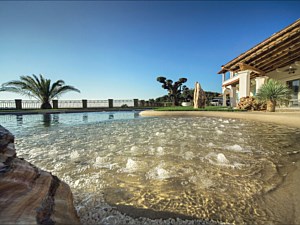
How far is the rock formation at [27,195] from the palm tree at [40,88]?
23531mm

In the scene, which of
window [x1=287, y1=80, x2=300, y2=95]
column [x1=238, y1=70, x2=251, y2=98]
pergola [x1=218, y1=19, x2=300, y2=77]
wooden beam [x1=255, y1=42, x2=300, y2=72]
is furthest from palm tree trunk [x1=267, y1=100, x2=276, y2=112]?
window [x1=287, y1=80, x2=300, y2=95]

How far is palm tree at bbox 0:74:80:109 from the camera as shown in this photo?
1899 cm

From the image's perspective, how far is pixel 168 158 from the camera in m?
2.70

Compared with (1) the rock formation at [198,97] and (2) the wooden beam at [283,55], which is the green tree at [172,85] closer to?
(1) the rock formation at [198,97]

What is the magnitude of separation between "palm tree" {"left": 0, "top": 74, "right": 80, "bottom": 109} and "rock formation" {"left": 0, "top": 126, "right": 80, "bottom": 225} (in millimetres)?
23531

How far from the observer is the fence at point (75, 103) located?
22.5 metres

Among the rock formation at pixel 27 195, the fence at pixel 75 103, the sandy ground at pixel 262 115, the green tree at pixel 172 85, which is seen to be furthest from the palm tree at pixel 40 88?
the rock formation at pixel 27 195

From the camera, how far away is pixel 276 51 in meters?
10.3

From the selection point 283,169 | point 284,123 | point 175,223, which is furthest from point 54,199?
point 284,123

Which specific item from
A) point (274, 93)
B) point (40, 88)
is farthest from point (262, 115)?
point (40, 88)

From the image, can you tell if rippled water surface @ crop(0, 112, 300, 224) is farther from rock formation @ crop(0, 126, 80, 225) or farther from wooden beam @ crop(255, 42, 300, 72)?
wooden beam @ crop(255, 42, 300, 72)

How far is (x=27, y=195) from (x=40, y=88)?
2458cm

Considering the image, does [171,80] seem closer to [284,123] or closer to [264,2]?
[264,2]

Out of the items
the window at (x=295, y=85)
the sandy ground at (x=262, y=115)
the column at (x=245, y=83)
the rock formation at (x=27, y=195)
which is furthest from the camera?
the window at (x=295, y=85)
